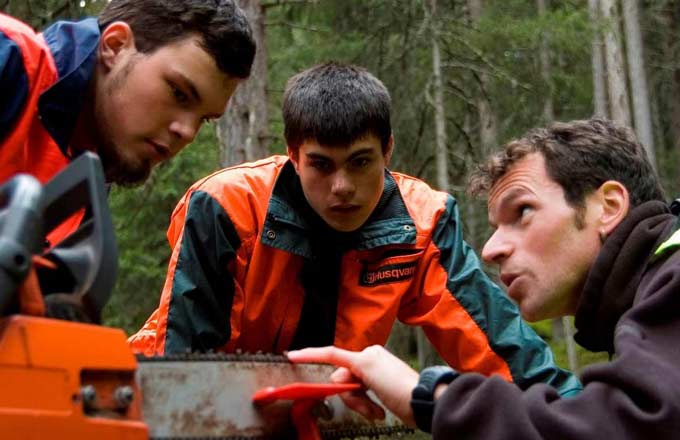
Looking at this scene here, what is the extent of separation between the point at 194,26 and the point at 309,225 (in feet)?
3.03

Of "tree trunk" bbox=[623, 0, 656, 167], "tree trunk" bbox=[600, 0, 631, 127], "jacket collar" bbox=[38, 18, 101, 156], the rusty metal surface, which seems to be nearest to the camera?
the rusty metal surface

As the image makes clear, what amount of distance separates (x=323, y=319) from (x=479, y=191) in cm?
90

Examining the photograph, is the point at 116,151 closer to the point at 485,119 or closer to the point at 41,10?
the point at 41,10

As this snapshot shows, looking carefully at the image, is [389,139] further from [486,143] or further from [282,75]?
[282,75]

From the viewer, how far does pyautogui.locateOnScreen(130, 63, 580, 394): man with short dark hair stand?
333cm

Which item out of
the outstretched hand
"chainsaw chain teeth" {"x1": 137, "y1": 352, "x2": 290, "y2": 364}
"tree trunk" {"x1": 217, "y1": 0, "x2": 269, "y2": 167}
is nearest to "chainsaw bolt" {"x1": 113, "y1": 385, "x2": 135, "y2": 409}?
"chainsaw chain teeth" {"x1": 137, "y1": 352, "x2": 290, "y2": 364}

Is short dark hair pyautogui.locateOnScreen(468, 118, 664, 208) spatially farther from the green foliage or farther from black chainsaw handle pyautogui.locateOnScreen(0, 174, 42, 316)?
the green foliage

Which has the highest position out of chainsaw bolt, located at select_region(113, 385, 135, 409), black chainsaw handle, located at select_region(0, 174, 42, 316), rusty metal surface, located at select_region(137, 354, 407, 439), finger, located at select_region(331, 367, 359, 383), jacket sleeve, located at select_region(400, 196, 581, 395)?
black chainsaw handle, located at select_region(0, 174, 42, 316)

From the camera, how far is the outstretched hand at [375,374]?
83.9 inches

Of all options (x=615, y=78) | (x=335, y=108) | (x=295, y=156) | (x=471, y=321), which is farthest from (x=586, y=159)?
(x=615, y=78)

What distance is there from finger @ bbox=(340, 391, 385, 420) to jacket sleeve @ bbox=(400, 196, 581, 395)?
1.22m

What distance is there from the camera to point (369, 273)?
11.8ft

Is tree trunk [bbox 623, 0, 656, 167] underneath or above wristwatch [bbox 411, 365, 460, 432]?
underneath

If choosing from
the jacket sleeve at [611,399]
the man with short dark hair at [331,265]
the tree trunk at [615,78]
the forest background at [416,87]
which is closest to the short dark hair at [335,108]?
the man with short dark hair at [331,265]
